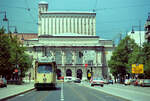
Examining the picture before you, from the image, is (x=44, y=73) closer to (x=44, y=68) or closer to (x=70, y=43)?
(x=44, y=68)

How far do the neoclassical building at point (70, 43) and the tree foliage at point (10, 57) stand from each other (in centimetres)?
6676

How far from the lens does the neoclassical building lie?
153 meters

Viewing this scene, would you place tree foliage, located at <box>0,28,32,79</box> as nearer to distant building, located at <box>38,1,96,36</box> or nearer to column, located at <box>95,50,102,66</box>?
column, located at <box>95,50,102,66</box>

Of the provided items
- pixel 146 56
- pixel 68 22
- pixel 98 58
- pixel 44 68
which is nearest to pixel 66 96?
pixel 44 68

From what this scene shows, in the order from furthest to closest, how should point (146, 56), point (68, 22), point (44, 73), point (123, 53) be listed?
1. point (68, 22)
2. point (123, 53)
3. point (146, 56)
4. point (44, 73)

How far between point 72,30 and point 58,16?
9.76 m

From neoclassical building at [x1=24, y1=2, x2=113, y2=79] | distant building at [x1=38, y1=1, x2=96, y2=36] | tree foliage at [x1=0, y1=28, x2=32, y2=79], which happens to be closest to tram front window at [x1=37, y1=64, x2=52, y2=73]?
tree foliage at [x1=0, y1=28, x2=32, y2=79]

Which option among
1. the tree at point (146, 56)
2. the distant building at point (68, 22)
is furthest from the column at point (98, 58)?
the tree at point (146, 56)

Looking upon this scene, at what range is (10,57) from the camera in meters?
72.2

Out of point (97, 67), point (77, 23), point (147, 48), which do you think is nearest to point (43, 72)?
point (147, 48)

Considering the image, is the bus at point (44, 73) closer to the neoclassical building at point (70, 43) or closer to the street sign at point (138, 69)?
the street sign at point (138, 69)

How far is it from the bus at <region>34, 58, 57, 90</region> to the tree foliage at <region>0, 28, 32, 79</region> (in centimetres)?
2495

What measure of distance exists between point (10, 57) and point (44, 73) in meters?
33.9

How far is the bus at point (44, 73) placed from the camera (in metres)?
39.8
